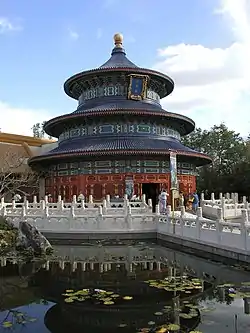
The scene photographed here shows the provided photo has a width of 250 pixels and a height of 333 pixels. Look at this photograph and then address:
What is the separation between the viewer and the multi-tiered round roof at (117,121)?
29.7m

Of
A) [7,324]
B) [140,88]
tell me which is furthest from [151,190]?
[7,324]

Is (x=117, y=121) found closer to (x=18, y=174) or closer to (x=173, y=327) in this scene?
(x=18, y=174)

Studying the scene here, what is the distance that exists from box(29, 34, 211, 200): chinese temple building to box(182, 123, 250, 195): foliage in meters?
14.7

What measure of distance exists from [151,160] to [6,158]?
14051 mm

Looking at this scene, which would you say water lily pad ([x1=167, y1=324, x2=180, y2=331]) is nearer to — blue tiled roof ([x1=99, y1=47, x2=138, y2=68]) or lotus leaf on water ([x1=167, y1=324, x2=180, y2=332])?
lotus leaf on water ([x1=167, y1=324, x2=180, y2=332])

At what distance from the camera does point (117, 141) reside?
99.5 ft

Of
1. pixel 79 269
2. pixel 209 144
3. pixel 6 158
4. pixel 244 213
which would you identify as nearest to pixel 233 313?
pixel 244 213

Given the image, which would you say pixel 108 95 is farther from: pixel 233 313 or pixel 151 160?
pixel 233 313

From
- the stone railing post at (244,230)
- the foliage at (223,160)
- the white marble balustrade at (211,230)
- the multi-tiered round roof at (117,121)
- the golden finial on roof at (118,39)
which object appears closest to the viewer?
the stone railing post at (244,230)

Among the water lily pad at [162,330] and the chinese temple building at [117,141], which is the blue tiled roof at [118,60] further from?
the water lily pad at [162,330]

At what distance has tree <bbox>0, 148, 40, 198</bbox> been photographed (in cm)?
3378

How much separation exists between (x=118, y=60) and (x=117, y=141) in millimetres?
9842

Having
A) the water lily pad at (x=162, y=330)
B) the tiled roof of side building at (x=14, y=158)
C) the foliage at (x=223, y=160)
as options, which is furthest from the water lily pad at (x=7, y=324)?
the foliage at (x=223, y=160)

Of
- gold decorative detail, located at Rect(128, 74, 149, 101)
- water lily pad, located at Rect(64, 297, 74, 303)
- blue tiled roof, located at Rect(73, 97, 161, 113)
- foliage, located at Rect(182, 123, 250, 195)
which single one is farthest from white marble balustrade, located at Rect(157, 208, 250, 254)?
foliage, located at Rect(182, 123, 250, 195)
